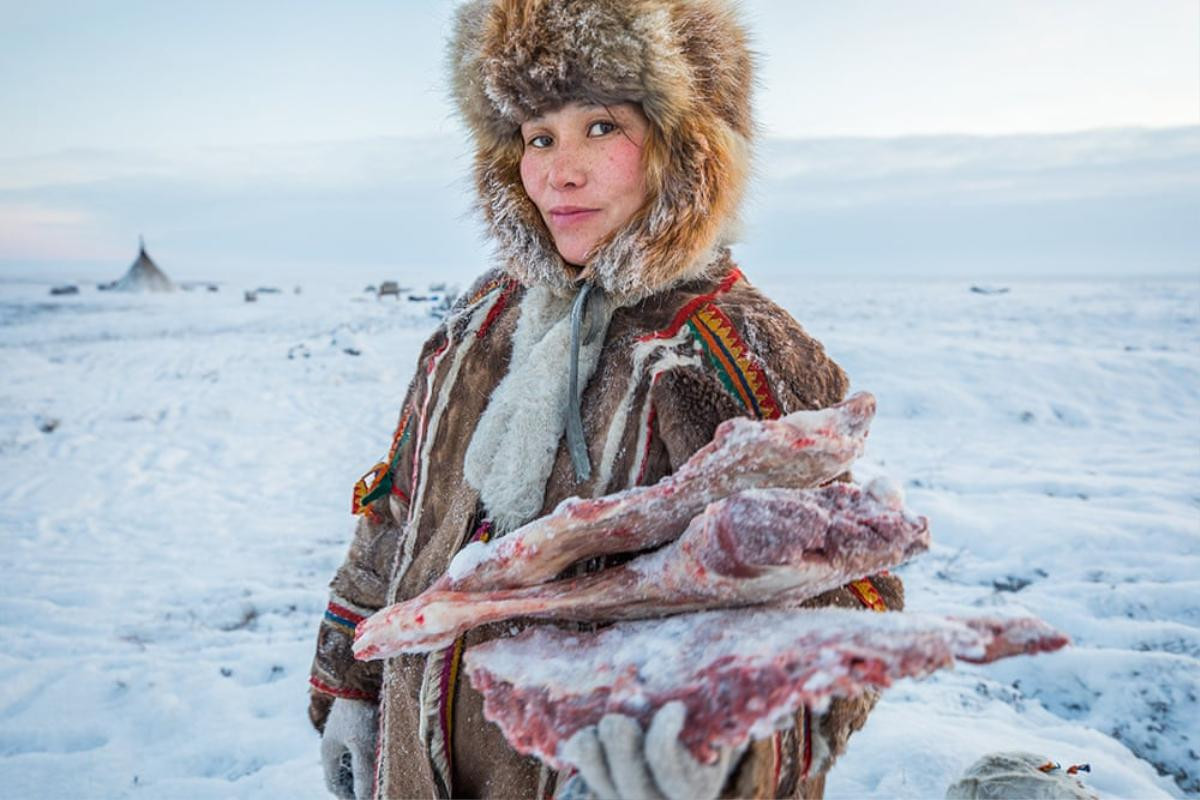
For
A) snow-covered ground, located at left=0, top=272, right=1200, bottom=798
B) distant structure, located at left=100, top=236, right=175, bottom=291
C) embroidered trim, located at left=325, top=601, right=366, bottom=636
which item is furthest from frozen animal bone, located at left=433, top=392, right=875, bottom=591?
distant structure, located at left=100, top=236, right=175, bottom=291

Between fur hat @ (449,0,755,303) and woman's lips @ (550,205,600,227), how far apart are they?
70 millimetres

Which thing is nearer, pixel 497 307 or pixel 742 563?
pixel 742 563

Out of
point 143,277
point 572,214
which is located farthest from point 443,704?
point 143,277

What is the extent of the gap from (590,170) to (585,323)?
269mm

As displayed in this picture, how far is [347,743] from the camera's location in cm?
156

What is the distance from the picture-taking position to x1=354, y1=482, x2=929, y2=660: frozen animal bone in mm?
777

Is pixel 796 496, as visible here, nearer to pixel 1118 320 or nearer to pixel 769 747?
pixel 769 747

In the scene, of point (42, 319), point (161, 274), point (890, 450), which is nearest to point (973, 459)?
point (890, 450)

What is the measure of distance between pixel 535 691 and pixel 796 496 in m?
0.38

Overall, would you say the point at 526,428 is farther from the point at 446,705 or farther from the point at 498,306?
the point at 446,705

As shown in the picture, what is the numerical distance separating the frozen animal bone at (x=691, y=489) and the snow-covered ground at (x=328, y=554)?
1920 mm

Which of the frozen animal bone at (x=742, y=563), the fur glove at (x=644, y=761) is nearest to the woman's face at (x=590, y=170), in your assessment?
the frozen animal bone at (x=742, y=563)

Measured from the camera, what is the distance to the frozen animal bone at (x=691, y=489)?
884 millimetres

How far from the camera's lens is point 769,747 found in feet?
2.41
